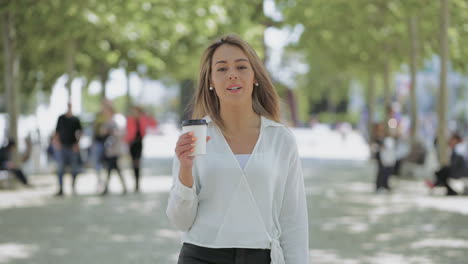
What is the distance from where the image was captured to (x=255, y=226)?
3.23 meters

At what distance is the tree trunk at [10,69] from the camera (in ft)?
55.9

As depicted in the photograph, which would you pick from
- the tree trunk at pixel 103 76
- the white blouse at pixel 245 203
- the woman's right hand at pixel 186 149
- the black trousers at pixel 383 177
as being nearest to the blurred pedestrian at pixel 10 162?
the black trousers at pixel 383 177

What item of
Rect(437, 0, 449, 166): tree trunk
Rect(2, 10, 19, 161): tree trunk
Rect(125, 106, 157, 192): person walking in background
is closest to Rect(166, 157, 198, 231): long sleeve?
Rect(125, 106, 157, 192): person walking in background

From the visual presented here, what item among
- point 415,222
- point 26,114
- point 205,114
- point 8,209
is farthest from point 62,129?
point 26,114

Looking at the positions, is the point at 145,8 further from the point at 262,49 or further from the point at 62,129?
the point at 262,49

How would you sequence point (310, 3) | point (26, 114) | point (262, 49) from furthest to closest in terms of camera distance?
point (26, 114) → point (262, 49) → point (310, 3)

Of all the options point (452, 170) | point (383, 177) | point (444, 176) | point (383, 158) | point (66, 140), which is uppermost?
point (66, 140)

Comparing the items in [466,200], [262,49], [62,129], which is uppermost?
[262,49]

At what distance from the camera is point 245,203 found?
3252 millimetres

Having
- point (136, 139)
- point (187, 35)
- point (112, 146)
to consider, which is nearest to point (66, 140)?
point (112, 146)

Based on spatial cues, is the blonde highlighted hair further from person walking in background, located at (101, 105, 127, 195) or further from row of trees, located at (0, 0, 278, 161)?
person walking in background, located at (101, 105, 127, 195)

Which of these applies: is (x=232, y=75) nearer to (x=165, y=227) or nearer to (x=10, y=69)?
(x=165, y=227)

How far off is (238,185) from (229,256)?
312 millimetres

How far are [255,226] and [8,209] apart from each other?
10.2m
